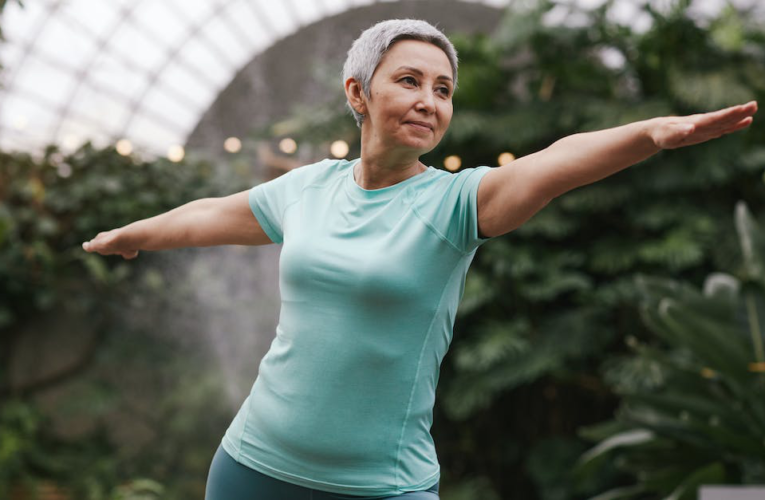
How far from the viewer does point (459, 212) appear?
1.09 metres

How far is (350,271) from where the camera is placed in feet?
3.56

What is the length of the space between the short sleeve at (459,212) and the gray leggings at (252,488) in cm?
36

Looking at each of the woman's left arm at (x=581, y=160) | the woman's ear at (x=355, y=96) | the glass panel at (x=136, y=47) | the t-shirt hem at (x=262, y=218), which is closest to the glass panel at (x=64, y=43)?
the glass panel at (x=136, y=47)

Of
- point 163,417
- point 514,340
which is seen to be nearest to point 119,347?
point 163,417

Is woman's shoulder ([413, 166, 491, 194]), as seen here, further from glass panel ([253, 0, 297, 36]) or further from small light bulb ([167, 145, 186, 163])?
glass panel ([253, 0, 297, 36])

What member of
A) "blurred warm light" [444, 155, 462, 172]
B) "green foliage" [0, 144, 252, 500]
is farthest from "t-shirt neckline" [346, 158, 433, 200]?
"green foliage" [0, 144, 252, 500]

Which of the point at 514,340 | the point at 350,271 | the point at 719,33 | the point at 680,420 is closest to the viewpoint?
the point at 350,271

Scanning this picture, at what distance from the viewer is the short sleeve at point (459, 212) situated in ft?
3.55

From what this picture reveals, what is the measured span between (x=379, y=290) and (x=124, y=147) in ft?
21.3

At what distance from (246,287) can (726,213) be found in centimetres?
423

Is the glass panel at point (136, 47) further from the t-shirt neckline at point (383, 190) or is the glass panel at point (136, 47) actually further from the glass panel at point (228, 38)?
the t-shirt neckline at point (383, 190)

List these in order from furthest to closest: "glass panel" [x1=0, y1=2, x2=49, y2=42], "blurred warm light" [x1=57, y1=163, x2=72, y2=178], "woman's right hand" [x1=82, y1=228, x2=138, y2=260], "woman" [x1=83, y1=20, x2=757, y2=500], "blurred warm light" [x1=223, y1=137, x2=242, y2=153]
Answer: "glass panel" [x1=0, y1=2, x2=49, y2=42]
"blurred warm light" [x1=223, y1=137, x2=242, y2=153]
"blurred warm light" [x1=57, y1=163, x2=72, y2=178]
"woman's right hand" [x1=82, y1=228, x2=138, y2=260]
"woman" [x1=83, y1=20, x2=757, y2=500]

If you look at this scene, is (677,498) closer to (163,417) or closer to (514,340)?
(514,340)

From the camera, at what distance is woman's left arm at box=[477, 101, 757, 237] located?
3.02ft
